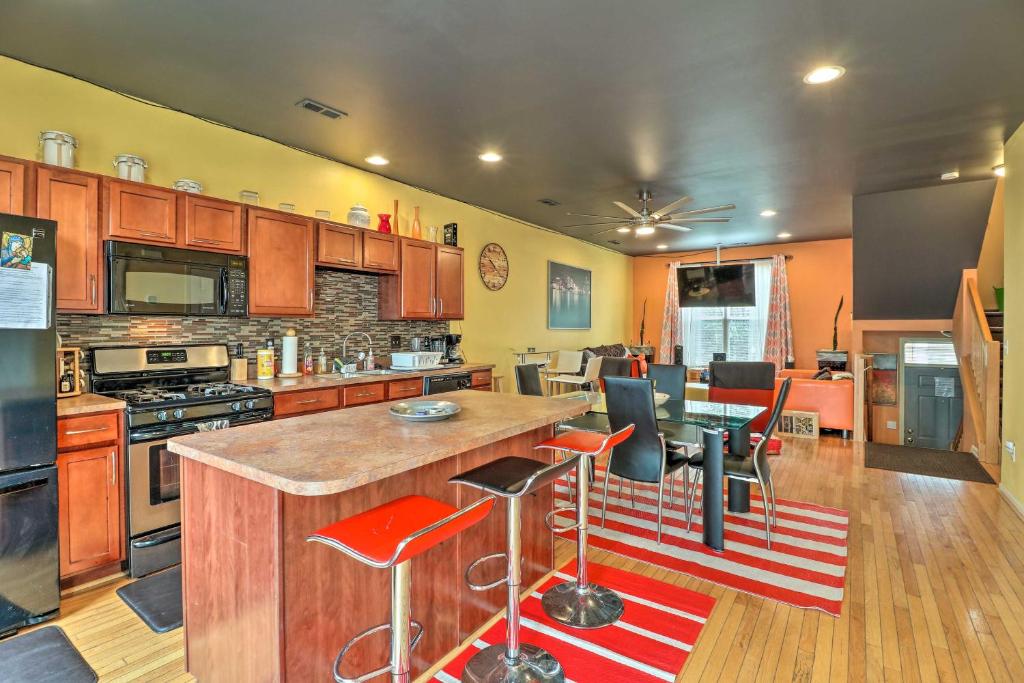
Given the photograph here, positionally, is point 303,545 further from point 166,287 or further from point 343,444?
point 166,287

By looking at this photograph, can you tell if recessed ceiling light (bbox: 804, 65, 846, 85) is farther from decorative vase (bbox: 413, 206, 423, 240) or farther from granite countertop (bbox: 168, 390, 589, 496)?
decorative vase (bbox: 413, 206, 423, 240)

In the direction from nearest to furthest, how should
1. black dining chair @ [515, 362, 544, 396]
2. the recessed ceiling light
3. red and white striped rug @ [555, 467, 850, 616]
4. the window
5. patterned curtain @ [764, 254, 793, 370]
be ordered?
1. red and white striped rug @ [555, 467, 850, 616]
2. the recessed ceiling light
3. black dining chair @ [515, 362, 544, 396]
4. patterned curtain @ [764, 254, 793, 370]
5. the window

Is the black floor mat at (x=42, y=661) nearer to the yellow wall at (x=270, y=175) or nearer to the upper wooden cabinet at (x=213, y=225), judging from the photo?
the upper wooden cabinet at (x=213, y=225)

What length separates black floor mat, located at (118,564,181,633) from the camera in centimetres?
222

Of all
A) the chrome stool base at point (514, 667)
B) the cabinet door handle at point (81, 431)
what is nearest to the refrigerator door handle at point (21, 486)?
the cabinet door handle at point (81, 431)

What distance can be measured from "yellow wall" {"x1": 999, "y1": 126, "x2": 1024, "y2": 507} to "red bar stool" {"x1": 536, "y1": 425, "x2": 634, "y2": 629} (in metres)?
3.27

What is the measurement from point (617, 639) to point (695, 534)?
4.21ft

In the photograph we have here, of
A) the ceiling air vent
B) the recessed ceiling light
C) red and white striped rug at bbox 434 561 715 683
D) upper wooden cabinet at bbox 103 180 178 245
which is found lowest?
red and white striped rug at bbox 434 561 715 683

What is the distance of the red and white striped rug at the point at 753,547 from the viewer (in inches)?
98.6

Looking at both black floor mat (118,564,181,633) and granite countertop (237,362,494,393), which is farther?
granite countertop (237,362,494,393)

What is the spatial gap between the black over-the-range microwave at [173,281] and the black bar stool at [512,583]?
7.82 ft

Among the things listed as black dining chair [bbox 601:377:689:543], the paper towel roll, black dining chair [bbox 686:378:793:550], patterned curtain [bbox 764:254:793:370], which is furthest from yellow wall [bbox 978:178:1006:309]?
the paper towel roll

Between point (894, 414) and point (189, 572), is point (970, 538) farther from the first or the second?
point (189, 572)

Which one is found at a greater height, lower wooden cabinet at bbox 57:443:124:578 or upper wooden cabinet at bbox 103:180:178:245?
upper wooden cabinet at bbox 103:180:178:245
